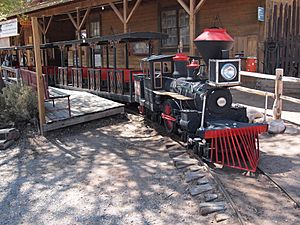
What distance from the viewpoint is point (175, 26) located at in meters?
12.9

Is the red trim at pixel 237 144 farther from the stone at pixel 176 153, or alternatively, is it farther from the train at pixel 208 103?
the stone at pixel 176 153

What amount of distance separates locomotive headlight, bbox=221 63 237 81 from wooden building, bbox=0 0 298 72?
473 centimetres

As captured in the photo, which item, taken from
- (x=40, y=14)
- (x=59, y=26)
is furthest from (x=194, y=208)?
(x=59, y=26)

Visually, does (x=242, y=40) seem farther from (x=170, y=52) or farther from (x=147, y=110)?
(x=147, y=110)

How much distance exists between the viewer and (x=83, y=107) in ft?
28.6

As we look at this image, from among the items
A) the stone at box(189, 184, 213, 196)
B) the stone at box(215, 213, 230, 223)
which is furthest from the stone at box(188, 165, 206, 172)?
the stone at box(215, 213, 230, 223)

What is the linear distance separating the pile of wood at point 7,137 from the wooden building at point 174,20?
5.28 metres

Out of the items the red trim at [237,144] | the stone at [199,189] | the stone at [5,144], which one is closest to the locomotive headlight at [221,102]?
the red trim at [237,144]

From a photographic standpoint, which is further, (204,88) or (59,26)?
(59,26)

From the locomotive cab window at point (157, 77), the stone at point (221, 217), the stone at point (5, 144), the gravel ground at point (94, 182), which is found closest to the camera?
the stone at point (221, 217)

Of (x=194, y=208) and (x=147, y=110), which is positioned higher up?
(x=147, y=110)

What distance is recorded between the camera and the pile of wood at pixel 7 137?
686 centimetres

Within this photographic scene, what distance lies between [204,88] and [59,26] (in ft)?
59.6

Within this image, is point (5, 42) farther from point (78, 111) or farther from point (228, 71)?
point (228, 71)
